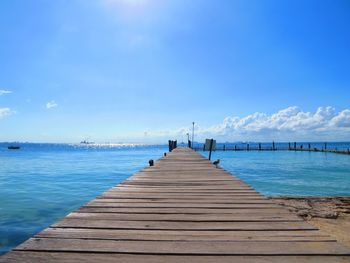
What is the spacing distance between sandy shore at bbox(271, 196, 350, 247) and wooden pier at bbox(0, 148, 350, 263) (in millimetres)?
5275

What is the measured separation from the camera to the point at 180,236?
9.53 feet

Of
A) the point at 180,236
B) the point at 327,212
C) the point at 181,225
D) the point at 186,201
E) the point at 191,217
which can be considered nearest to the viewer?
the point at 180,236

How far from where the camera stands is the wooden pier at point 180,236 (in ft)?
7.86

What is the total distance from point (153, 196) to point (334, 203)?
9955 mm

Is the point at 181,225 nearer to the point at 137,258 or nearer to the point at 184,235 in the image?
the point at 184,235

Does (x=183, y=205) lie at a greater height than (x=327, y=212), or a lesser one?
greater

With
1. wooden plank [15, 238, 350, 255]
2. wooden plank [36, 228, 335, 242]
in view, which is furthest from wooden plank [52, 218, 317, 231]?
wooden plank [15, 238, 350, 255]

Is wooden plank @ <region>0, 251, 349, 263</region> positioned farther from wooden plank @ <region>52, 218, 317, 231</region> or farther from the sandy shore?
the sandy shore

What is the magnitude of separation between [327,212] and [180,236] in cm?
949

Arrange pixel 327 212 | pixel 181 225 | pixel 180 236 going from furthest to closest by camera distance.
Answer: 1. pixel 327 212
2. pixel 181 225
3. pixel 180 236

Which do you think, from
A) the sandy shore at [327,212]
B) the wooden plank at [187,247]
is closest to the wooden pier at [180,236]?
the wooden plank at [187,247]

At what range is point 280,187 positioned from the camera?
17344mm

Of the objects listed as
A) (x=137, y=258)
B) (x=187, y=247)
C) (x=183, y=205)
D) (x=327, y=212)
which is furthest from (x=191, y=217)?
(x=327, y=212)

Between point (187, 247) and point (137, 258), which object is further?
point (187, 247)
